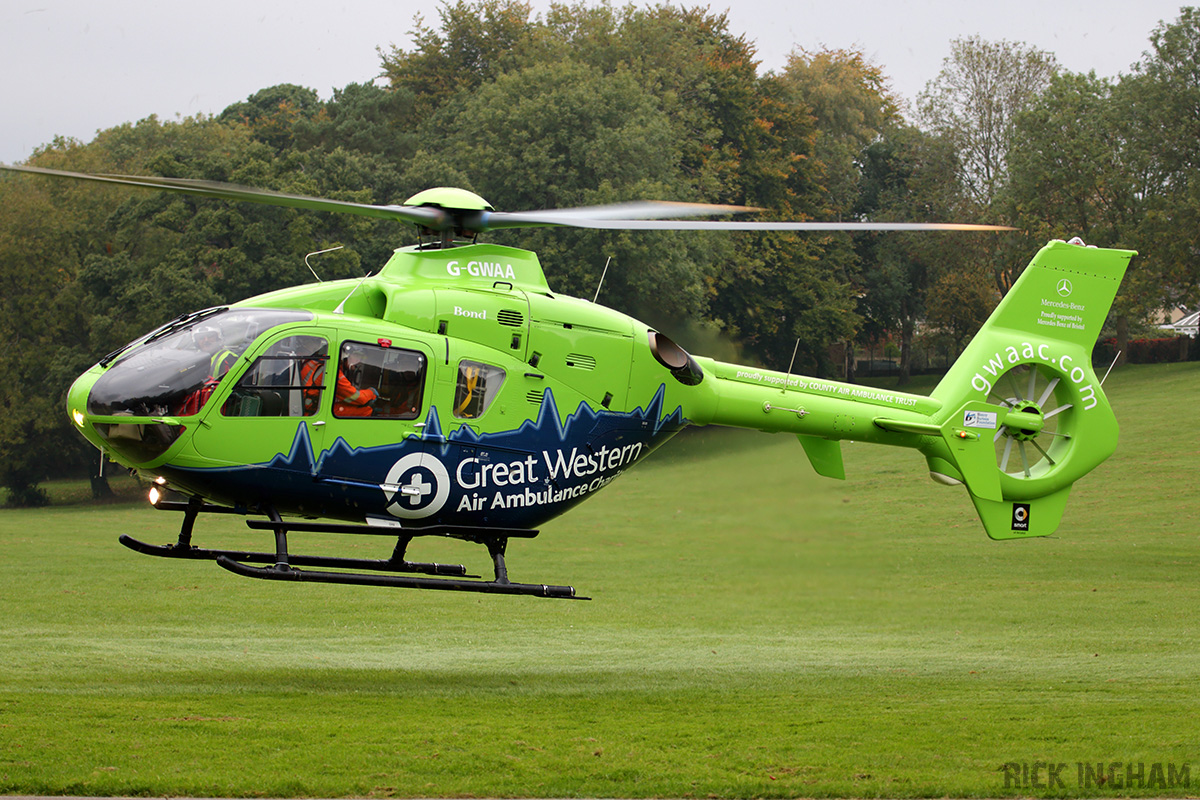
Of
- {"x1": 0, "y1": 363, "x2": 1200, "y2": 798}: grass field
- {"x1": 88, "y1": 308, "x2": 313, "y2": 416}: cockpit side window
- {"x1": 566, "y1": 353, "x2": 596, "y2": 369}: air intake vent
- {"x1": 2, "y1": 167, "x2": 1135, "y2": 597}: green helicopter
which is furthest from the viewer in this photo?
{"x1": 566, "y1": 353, "x2": 596, "y2": 369}: air intake vent

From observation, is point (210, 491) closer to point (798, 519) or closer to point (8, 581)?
point (798, 519)

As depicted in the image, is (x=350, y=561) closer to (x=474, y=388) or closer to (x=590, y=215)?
(x=474, y=388)

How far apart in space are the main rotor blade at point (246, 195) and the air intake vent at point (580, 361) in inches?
82.3

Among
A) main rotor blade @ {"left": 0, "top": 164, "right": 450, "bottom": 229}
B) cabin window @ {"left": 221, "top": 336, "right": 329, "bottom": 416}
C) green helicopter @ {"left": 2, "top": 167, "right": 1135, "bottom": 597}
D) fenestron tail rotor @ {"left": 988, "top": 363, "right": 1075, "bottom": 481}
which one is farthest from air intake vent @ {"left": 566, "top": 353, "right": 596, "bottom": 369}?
fenestron tail rotor @ {"left": 988, "top": 363, "right": 1075, "bottom": 481}

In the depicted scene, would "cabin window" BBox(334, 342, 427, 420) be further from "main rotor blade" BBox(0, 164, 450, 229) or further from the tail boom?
the tail boom

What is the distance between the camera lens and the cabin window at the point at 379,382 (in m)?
12.7

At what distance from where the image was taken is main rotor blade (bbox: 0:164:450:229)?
1134cm

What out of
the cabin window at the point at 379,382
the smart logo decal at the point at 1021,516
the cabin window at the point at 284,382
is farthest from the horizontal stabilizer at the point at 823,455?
the cabin window at the point at 284,382

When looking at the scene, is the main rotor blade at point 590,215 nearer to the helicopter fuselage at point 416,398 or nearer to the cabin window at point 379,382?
the helicopter fuselage at point 416,398

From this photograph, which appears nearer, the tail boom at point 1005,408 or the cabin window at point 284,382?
the cabin window at point 284,382

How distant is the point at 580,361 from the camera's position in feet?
45.9

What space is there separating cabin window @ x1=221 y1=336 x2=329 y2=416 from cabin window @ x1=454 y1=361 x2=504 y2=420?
1494mm

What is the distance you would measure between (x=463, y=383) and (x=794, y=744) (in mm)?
5146

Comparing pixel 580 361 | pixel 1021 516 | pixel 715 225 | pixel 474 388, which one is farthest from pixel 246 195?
pixel 1021 516
